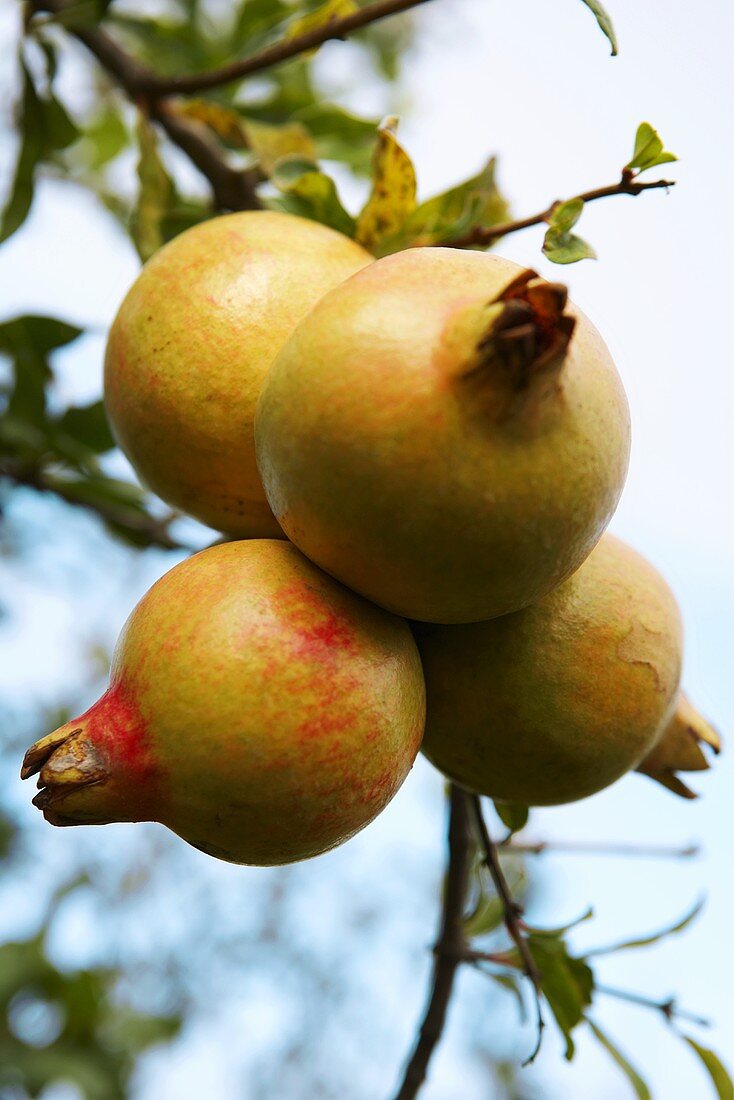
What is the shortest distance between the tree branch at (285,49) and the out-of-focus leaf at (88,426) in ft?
1.96

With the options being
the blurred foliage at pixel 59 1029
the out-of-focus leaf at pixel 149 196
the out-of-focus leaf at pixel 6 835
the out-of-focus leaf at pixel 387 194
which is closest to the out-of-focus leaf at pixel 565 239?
the out-of-focus leaf at pixel 387 194

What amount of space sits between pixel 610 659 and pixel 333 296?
1.63 ft

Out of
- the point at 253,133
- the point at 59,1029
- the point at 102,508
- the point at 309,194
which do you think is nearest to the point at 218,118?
the point at 253,133

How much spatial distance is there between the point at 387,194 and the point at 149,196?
531 millimetres

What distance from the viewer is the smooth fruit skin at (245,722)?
1.00m

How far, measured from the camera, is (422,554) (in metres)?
0.98

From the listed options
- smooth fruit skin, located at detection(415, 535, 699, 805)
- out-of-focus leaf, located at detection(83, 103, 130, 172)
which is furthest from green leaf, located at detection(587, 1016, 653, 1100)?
out-of-focus leaf, located at detection(83, 103, 130, 172)

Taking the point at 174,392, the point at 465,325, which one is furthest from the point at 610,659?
the point at 174,392

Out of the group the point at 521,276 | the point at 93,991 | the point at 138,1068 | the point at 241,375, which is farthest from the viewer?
the point at 138,1068

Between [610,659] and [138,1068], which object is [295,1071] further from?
[610,659]

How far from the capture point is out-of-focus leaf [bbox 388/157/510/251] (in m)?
1.47

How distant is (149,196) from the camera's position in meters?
1.84

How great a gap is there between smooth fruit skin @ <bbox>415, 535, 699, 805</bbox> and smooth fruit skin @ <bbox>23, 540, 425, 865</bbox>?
12cm

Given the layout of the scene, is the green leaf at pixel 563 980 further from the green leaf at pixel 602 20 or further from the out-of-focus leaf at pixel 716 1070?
the green leaf at pixel 602 20
